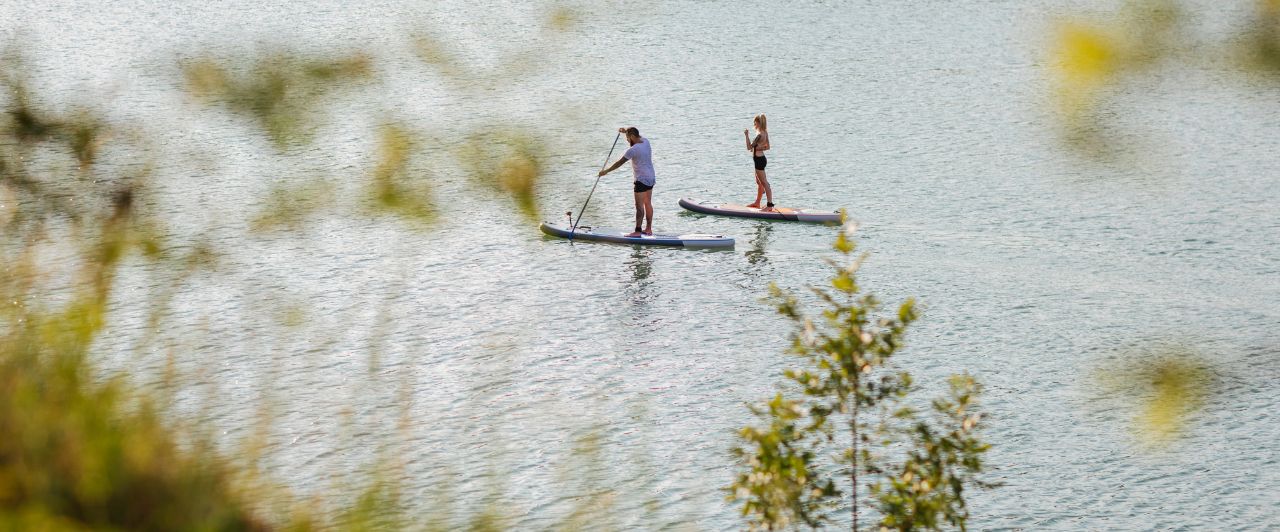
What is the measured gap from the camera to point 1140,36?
189 cm

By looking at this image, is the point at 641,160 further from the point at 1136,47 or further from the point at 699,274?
the point at 1136,47

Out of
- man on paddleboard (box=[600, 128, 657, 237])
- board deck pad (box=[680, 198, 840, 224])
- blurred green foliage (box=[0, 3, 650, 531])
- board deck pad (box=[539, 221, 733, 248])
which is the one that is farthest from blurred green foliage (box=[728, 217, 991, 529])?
board deck pad (box=[680, 198, 840, 224])

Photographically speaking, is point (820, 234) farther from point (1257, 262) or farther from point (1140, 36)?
point (1140, 36)

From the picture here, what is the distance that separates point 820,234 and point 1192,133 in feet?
41.1

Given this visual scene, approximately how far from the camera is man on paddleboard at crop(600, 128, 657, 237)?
2397 centimetres

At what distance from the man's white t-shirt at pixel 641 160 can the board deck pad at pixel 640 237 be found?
1150 mm

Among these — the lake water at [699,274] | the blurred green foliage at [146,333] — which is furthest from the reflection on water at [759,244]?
the blurred green foliage at [146,333]

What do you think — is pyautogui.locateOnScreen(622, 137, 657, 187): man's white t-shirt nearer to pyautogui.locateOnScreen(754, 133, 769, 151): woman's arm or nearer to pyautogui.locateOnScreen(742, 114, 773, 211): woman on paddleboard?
pyautogui.locateOnScreen(742, 114, 773, 211): woman on paddleboard

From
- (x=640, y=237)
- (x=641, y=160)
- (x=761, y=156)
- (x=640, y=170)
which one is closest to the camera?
(x=641, y=160)

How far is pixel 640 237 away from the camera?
2497 centimetres

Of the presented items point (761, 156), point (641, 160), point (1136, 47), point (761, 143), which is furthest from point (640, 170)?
point (1136, 47)

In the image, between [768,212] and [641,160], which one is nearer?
[641,160]

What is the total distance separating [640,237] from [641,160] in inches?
61.6

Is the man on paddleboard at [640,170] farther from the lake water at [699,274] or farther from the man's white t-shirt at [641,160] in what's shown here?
the lake water at [699,274]
